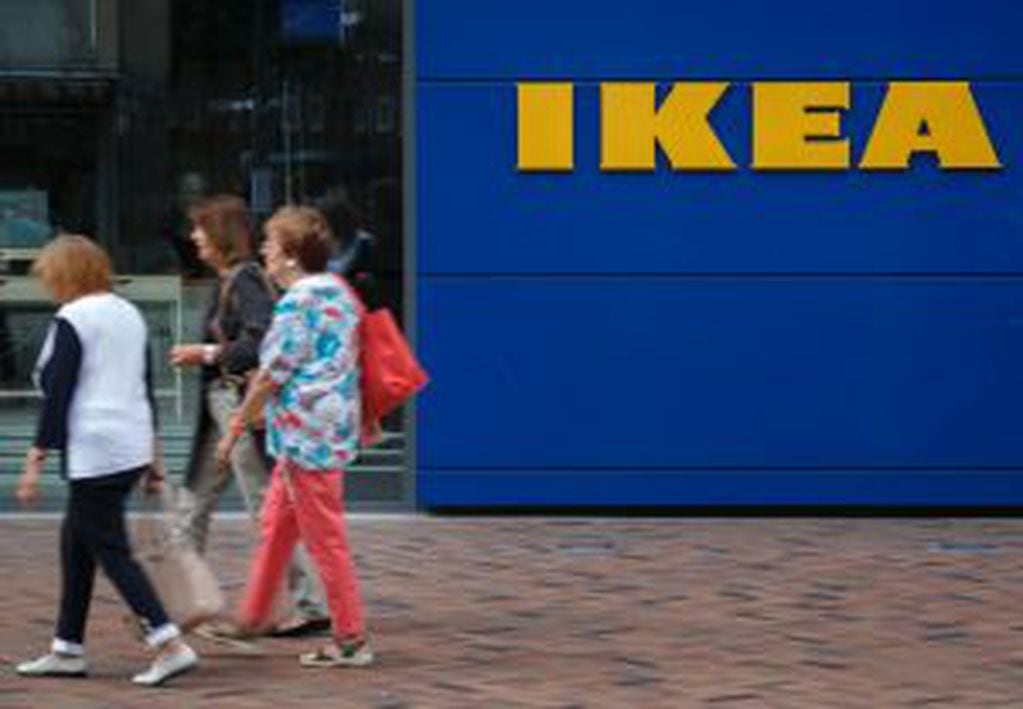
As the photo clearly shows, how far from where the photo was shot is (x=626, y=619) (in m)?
8.87

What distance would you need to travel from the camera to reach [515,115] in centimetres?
1165

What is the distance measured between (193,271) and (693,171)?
2.89m

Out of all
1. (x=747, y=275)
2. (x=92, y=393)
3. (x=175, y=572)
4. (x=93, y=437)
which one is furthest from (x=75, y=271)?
(x=747, y=275)

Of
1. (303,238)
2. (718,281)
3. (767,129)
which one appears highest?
(767,129)

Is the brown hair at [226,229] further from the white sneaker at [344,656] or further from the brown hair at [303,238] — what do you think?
the white sneaker at [344,656]

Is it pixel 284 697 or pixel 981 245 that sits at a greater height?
pixel 981 245

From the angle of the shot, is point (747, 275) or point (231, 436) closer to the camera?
point (231, 436)

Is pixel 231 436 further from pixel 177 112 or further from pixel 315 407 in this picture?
pixel 177 112

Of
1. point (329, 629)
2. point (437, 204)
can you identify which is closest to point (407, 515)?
point (437, 204)

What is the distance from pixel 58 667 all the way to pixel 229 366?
4.42 feet

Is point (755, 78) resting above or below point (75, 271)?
above

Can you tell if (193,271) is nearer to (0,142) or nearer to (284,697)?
(0,142)

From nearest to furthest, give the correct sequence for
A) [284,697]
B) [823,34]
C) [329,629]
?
[284,697], [329,629], [823,34]

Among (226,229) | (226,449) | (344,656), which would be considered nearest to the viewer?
(344,656)
